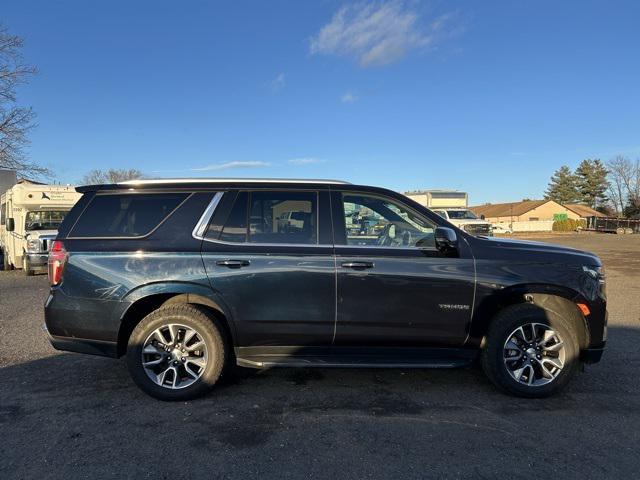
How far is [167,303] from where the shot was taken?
407 cm

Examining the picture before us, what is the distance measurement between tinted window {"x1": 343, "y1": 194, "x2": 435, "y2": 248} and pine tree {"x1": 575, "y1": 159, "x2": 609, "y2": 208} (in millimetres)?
105906

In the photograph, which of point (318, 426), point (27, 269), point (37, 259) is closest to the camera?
point (318, 426)

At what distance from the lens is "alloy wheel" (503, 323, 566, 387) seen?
4.04 metres

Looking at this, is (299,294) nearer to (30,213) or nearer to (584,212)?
(30,213)

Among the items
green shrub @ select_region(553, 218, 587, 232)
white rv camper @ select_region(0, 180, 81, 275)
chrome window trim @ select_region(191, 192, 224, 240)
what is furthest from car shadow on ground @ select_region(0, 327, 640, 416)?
green shrub @ select_region(553, 218, 587, 232)

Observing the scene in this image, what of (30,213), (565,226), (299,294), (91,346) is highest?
(30,213)

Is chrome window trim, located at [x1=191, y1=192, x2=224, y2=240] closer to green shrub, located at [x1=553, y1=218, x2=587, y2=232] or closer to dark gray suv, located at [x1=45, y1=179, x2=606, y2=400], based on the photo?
dark gray suv, located at [x1=45, y1=179, x2=606, y2=400]

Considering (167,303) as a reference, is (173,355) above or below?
below

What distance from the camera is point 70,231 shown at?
4.11m

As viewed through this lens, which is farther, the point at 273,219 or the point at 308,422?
the point at 273,219

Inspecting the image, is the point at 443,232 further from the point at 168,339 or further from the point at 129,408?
the point at 129,408

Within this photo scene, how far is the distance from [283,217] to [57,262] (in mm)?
2065

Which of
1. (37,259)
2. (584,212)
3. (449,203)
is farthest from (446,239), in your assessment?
(584,212)

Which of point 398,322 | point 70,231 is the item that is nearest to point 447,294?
point 398,322
